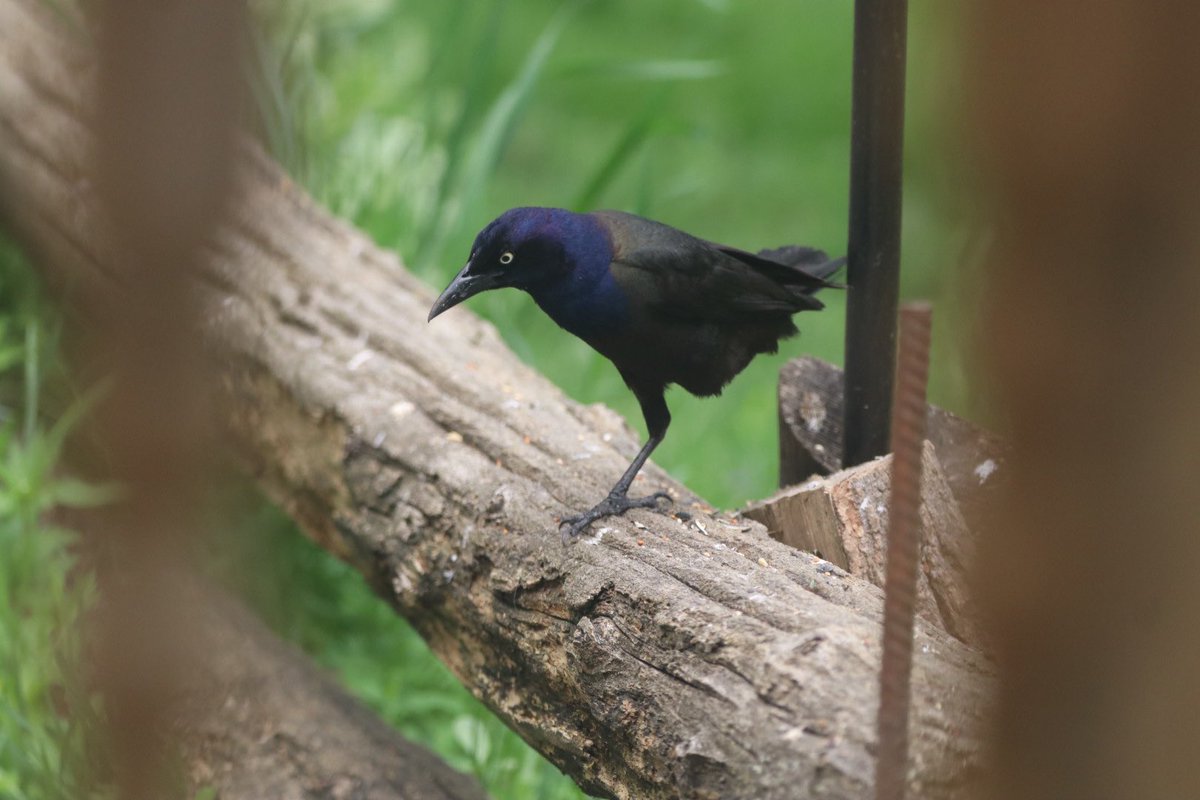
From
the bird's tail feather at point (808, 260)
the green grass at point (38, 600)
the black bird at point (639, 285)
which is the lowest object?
the green grass at point (38, 600)

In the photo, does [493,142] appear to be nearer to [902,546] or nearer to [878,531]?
[878,531]

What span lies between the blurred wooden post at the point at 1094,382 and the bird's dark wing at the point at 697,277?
1.83m

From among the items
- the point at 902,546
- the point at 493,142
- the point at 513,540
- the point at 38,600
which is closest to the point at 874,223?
the point at 513,540

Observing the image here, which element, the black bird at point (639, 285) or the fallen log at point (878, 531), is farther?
the black bird at point (639, 285)

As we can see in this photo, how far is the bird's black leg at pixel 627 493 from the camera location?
221 cm

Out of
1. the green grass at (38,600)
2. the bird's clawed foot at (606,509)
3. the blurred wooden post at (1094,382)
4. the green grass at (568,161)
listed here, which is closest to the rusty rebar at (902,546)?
the green grass at (568,161)

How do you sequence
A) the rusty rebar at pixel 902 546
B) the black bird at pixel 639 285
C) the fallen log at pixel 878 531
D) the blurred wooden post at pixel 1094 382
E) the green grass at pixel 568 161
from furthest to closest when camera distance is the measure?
the green grass at pixel 568 161, the black bird at pixel 639 285, the fallen log at pixel 878 531, the rusty rebar at pixel 902 546, the blurred wooden post at pixel 1094 382

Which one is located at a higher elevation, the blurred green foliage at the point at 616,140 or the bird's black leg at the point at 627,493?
the blurred green foliage at the point at 616,140

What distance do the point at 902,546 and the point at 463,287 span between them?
5.12 ft

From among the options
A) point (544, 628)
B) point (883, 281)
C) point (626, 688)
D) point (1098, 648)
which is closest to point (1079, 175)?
point (1098, 648)

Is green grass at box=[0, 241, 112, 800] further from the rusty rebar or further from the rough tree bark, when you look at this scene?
the rusty rebar

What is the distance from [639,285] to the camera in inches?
101

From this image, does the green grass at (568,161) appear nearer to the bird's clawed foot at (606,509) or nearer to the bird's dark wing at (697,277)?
the bird's dark wing at (697,277)

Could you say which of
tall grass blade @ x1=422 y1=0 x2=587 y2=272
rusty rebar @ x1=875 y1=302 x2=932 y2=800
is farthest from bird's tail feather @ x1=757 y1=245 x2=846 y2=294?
rusty rebar @ x1=875 y1=302 x2=932 y2=800
